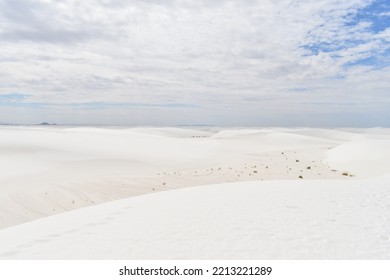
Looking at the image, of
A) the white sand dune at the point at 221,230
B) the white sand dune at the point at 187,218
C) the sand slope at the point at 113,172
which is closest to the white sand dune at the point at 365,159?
the sand slope at the point at 113,172

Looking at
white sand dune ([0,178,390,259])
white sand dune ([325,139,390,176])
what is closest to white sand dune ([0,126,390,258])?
white sand dune ([0,178,390,259])

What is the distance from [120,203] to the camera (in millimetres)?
9180

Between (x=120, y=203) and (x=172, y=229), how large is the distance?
11.8 feet

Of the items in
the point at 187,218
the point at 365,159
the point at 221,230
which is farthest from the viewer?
the point at 365,159

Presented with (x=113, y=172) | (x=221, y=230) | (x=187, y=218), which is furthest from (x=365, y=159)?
(x=221, y=230)

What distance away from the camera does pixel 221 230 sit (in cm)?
589

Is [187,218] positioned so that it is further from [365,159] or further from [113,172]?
[365,159]

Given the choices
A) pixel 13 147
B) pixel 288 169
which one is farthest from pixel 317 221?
pixel 13 147

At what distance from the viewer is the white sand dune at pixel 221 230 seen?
486 cm

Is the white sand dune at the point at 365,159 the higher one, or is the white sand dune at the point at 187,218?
the white sand dune at the point at 365,159

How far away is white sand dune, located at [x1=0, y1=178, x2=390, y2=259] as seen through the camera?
4.86 m

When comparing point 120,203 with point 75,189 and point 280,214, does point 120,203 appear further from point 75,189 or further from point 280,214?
point 75,189

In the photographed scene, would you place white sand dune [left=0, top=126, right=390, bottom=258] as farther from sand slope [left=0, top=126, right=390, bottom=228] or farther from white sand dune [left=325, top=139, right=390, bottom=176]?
white sand dune [left=325, top=139, right=390, bottom=176]

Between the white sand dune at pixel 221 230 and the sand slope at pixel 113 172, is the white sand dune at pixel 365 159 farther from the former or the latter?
the white sand dune at pixel 221 230
